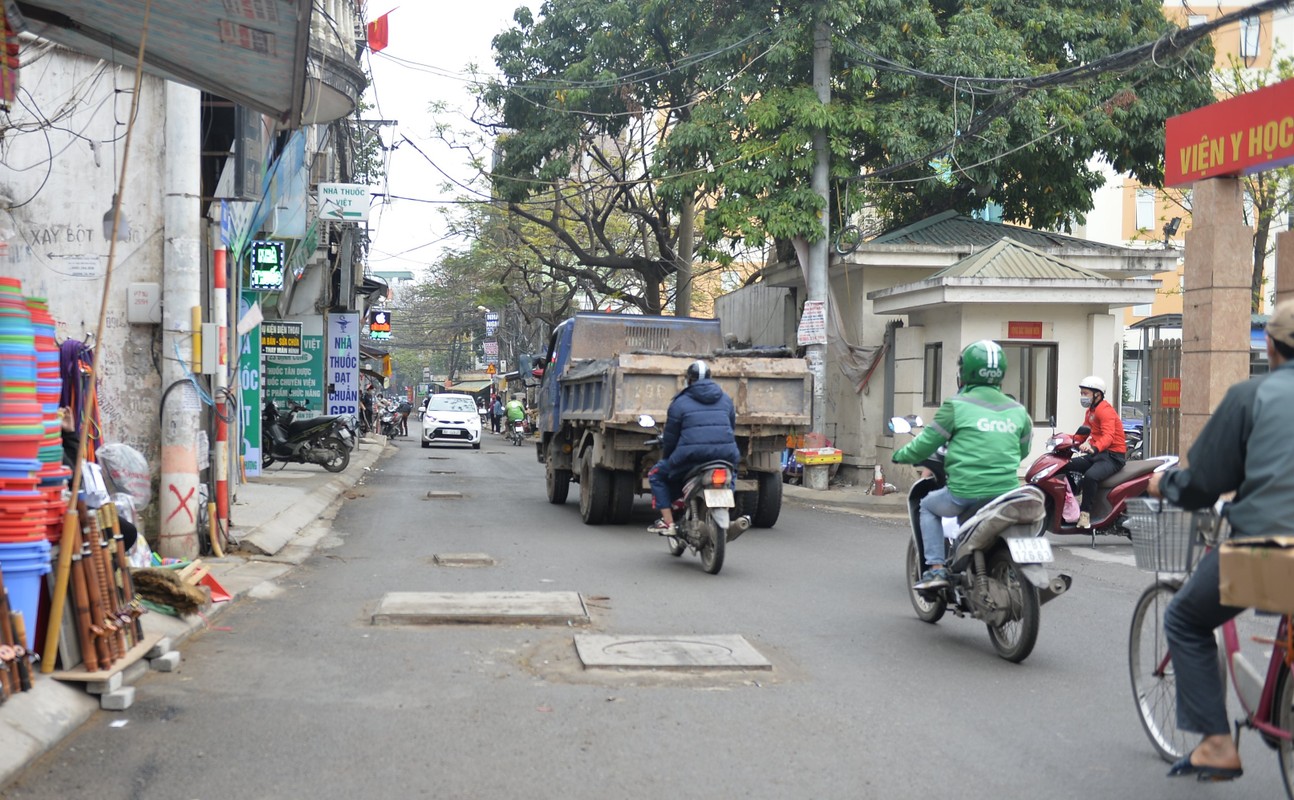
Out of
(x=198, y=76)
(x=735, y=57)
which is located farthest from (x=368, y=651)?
(x=735, y=57)

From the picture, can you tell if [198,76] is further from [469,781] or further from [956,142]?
[956,142]

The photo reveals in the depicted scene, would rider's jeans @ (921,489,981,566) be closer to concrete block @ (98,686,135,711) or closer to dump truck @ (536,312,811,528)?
concrete block @ (98,686,135,711)

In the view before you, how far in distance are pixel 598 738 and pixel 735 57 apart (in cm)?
1771

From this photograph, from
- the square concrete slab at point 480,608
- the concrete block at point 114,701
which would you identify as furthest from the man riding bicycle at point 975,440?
the concrete block at point 114,701

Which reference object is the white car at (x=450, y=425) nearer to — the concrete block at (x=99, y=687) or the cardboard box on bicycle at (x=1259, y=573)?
the concrete block at (x=99, y=687)

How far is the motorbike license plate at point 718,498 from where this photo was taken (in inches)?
377

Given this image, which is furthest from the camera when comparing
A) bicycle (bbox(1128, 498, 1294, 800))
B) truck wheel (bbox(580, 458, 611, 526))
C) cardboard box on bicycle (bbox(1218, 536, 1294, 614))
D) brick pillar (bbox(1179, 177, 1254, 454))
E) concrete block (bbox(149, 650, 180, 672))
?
truck wheel (bbox(580, 458, 611, 526))

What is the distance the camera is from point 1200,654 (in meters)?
4.07

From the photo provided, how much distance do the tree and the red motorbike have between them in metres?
6.98

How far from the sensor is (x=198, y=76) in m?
6.64

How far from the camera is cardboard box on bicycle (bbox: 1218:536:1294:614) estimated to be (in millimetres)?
3529

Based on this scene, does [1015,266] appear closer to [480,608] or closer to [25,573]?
[480,608]

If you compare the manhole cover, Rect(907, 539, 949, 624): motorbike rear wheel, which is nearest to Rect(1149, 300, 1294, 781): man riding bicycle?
Rect(907, 539, 949, 624): motorbike rear wheel

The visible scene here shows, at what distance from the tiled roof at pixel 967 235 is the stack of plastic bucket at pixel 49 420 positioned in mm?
16504
